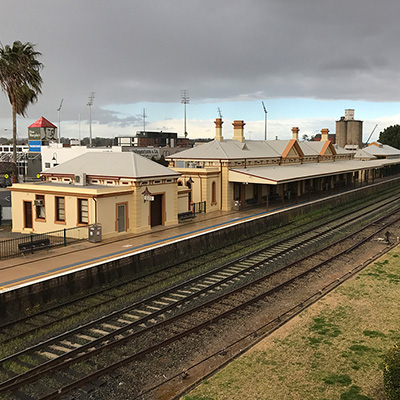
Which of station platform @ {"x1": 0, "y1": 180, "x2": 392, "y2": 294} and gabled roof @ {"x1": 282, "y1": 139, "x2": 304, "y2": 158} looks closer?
station platform @ {"x1": 0, "y1": 180, "x2": 392, "y2": 294}

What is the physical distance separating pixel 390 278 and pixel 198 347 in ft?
32.7

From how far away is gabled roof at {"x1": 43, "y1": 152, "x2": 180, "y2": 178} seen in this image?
26.7 m

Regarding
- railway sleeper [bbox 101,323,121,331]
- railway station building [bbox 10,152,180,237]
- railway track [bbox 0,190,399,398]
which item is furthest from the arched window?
railway sleeper [bbox 101,323,121,331]

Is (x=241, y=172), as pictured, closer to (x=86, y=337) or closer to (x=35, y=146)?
(x=86, y=337)

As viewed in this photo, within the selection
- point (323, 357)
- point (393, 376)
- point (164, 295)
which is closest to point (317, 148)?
point (164, 295)

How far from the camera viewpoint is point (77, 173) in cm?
2812

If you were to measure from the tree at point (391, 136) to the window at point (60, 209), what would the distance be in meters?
105

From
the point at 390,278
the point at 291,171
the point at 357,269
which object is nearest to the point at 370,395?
the point at 390,278

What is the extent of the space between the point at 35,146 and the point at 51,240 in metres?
70.7

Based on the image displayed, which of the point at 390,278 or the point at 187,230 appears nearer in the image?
the point at 390,278

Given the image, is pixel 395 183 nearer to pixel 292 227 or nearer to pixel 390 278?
pixel 292 227

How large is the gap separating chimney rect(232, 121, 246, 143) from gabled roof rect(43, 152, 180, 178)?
16624mm

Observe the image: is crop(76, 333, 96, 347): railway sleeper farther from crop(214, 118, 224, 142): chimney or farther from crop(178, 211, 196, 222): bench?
crop(214, 118, 224, 142): chimney

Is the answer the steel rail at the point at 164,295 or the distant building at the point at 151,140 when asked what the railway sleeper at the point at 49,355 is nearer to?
the steel rail at the point at 164,295
